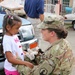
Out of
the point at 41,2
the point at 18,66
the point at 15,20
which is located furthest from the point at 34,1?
the point at 18,66

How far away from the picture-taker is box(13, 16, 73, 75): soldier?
2248 mm

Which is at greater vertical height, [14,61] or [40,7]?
[40,7]

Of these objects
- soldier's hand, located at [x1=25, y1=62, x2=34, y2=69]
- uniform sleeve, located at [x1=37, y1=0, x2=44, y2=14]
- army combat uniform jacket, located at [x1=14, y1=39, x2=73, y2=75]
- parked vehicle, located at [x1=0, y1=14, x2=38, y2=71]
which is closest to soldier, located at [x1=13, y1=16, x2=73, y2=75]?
army combat uniform jacket, located at [x1=14, y1=39, x2=73, y2=75]

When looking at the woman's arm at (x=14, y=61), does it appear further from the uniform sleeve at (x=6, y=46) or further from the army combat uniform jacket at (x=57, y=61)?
the army combat uniform jacket at (x=57, y=61)

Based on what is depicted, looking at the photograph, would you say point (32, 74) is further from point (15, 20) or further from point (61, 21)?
point (15, 20)

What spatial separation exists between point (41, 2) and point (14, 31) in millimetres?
3070

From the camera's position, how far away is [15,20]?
291 centimetres

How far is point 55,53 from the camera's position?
2250 millimetres

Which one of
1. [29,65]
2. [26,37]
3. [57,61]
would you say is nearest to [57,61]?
[57,61]

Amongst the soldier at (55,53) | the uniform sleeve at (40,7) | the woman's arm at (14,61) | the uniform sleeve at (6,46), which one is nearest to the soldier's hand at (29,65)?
the woman's arm at (14,61)

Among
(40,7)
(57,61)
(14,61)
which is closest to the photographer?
(57,61)

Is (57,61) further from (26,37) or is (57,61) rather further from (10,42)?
(26,37)

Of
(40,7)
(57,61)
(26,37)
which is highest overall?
(40,7)

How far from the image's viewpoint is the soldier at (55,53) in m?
2.25
